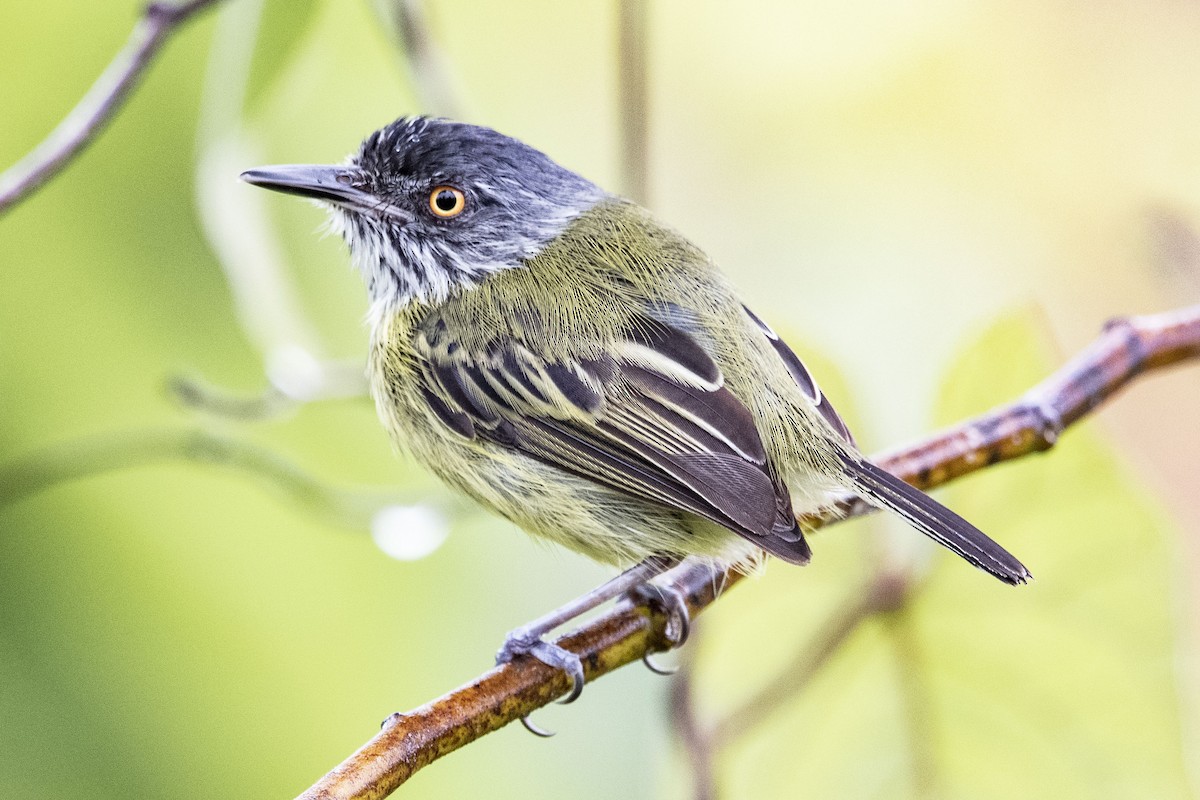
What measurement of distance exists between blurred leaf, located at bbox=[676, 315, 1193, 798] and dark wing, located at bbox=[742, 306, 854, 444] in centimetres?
28

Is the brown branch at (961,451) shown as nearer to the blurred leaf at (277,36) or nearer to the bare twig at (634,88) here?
the bare twig at (634,88)

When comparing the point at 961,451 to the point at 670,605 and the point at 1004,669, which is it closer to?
the point at 1004,669

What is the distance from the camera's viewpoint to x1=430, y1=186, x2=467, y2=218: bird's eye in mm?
2902

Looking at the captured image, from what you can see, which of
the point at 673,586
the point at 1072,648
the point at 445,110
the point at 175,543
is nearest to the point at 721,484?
the point at 673,586

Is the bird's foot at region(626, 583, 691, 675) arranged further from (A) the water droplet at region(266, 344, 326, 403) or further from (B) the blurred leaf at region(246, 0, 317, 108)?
(B) the blurred leaf at region(246, 0, 317, 108)

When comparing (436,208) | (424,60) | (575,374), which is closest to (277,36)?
(424,60)

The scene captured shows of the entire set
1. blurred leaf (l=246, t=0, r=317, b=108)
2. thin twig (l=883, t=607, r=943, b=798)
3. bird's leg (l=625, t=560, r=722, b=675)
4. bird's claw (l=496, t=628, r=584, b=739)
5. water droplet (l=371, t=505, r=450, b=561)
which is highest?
blurred leaf (l=246, t=0, r=317, b=108)

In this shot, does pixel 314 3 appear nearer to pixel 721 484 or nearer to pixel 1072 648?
pixel 721 484

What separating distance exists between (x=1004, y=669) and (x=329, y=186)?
1.70 meters

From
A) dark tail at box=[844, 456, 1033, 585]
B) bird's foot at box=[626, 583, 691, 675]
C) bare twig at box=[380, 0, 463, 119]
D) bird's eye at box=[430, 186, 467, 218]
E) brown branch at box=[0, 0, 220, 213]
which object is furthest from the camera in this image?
bird's eye at box=[430, 186, 467, 218]

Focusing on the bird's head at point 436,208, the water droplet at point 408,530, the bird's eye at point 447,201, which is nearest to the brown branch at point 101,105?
the bird's head at point 436,208

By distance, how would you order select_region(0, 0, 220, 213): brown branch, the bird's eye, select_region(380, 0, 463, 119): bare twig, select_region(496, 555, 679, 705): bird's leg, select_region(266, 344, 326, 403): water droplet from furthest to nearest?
the bird's eye < select_region(266, 344, 326, 403): water droplet < select_region(380, 0, 463, 119): bare twig < select_region(496, 555, 679, 705): bird's leg < select_region(0, 0, 220, 213): brown branch

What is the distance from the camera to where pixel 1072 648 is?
7.25ft

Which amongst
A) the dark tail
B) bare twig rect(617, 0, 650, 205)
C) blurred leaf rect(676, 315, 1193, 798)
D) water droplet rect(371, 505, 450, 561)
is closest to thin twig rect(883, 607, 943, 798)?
blurred leaf rect(676, 315, 1193, 798)
